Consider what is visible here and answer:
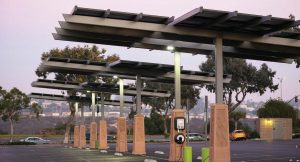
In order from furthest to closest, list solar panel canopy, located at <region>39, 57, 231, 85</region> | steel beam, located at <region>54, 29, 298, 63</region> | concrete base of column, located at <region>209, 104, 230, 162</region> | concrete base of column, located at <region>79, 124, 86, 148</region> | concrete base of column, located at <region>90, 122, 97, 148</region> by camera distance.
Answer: concrete base of column, located at <region>79, 124, 86, 148</region>
concrete base of column, located at <region>90, 122, 97, 148</region>
solar panel canopy, located at <region>39, 57, 231, 85</region>
steel beam, located at <region>54, 29, 298, 63</region>
concrete base of column, located at <region>209, 104, 230, 162</region>

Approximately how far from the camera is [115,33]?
72.7 feet

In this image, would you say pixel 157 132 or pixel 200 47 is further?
pixel 157 132

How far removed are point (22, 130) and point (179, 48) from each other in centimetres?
8702

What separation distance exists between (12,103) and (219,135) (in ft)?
189

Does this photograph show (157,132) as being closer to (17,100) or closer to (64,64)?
(17,100)

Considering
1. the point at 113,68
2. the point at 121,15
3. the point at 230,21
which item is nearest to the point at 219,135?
the point at 230,21

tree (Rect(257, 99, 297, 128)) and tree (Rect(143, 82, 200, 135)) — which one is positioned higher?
tree (Rect(143, 82, 200, 135))

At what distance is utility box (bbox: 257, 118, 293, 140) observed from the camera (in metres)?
70.0

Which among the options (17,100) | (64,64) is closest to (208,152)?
(64,64)

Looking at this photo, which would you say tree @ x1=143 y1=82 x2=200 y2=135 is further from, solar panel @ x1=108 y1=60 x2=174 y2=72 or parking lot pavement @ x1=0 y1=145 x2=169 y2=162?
solar panel @ x1=108 y1=60 x2=174 y2=72

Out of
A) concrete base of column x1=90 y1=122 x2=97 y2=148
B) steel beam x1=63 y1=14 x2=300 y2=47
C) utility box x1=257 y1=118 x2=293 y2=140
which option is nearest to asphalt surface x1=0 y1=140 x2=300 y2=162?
steel beam x1=63 y1=14 x2=300 y2=47

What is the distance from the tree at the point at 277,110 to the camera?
7906 cm

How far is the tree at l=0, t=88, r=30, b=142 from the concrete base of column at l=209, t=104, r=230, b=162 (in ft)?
188

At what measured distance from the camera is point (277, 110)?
79.6 m
